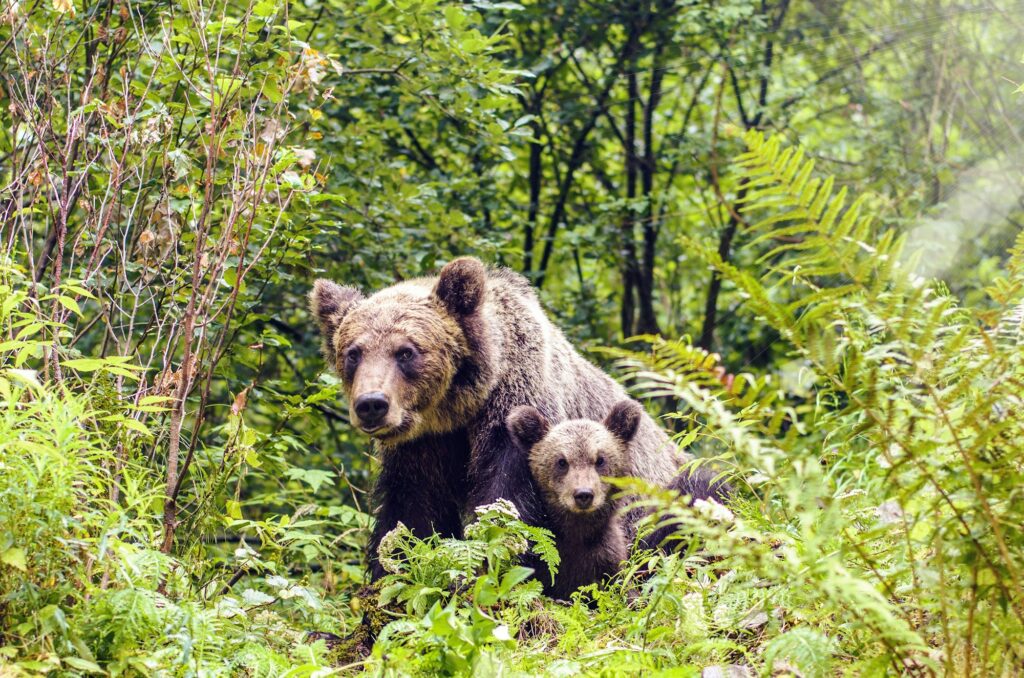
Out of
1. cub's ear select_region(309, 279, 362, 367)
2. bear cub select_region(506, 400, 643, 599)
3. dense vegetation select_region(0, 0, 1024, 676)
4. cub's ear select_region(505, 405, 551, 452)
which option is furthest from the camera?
cub's ear select_region(309, 279, 362, 367)

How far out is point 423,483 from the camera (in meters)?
5.74

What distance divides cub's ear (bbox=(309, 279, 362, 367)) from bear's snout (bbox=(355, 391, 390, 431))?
2.34 feet

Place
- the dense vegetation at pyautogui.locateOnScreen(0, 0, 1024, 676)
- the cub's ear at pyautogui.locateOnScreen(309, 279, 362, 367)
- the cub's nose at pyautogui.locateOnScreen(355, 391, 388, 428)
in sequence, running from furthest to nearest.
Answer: the cub's ear at pyautogui.locateOnScreen(309, 279, 362, 367) < the cub's nose at pyautogui.locateOnScreen(355, 391, 388, 428) < the dense vegetation at pyautogui.locateOnScreen(0, 0, 1024, 676)

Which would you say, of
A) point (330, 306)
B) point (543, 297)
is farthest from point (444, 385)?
point (543, 297)

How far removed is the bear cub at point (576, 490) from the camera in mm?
5273

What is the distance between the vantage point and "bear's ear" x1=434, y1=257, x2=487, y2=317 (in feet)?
18.5

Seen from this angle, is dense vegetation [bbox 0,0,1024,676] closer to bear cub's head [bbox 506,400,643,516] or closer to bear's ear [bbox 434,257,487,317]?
bear cub's head [bbox 506,400,643,516]

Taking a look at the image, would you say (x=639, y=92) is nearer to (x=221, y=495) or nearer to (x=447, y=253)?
(x=447, y=253)

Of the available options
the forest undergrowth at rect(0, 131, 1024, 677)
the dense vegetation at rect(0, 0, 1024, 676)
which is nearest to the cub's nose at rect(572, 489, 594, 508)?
the dense vegetation at rect(0, 0, 1024, 676)

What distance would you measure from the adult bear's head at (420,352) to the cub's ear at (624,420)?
71 cm

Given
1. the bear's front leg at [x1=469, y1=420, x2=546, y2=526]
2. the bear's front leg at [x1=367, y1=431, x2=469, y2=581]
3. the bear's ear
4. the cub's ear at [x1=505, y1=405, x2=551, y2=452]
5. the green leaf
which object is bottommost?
the bear's front leg at [x1=367, y1=431, x2=469, y2=581]

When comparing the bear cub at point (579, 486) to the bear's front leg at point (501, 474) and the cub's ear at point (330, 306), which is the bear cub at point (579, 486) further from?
the cub's ear at point (330, 306)

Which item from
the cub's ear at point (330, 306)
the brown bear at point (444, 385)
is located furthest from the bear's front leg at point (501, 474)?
the cub's ear at point (330, 306)

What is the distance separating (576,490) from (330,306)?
68.2 inches
